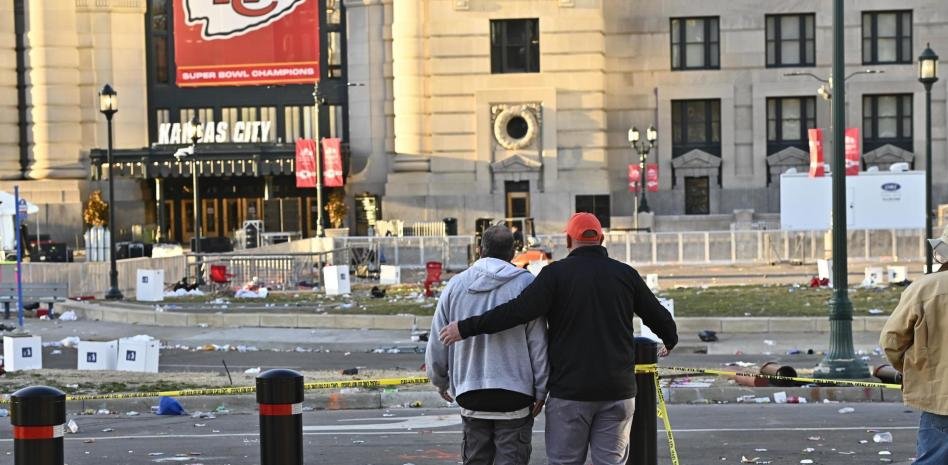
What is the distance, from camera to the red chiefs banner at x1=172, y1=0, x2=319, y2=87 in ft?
209

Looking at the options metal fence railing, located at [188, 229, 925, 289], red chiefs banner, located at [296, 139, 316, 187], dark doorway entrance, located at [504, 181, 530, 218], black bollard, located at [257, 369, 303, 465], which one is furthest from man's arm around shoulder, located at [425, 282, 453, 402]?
dark doorway entrance, located at [504, 181, 530, 218]

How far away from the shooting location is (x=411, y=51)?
62.3 m

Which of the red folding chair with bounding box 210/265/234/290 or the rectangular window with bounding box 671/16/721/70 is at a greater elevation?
the rectangular window with bounding box 671/16/721/70

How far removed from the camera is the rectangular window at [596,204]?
61.6 metres

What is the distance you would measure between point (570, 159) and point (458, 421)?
46211 millimetres

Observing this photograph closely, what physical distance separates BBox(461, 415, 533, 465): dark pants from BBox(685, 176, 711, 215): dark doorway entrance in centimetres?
5439

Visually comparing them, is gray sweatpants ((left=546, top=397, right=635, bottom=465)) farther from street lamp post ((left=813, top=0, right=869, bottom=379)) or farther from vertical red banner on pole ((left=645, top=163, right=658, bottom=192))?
vertical red banner on pole ((left=645, top=163, right=658, bottom=192))

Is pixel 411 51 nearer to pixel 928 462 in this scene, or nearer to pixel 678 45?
pixel 678 45

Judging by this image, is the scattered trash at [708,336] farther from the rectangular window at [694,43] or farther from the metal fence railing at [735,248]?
the rectangular window at [694,43]

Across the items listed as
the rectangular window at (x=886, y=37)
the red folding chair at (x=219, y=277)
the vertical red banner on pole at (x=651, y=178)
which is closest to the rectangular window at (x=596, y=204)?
the vertical red banner on pole at (x=651, y=178)

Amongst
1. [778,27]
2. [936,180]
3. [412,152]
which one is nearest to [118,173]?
[412,152]

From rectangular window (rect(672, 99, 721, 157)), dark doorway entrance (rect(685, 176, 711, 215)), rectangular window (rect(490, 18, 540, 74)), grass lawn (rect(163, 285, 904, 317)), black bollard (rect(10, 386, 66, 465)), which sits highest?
rectangular window (rect(490, 18, 540, 74))

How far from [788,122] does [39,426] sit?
56588 mm

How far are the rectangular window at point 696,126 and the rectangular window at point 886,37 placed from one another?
6314 mm
